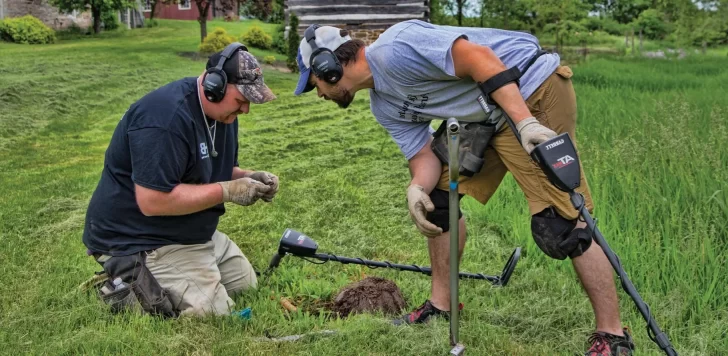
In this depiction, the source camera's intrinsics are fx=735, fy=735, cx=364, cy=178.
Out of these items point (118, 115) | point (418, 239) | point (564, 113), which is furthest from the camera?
point (118, 115)

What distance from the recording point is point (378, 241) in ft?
16.2

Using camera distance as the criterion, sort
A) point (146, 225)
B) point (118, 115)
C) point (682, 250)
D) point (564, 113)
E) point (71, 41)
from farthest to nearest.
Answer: point (71, 41)
point (118, 115)
point (682, 250)
point (146, 225)
point (564, 113)

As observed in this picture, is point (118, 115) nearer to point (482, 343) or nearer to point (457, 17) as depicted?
point (482, 343)

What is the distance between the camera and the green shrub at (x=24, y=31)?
701 inches

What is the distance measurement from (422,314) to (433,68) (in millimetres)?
1218

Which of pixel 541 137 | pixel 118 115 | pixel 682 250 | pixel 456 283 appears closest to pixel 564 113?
pixel 541 137

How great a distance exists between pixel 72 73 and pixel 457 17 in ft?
48.2

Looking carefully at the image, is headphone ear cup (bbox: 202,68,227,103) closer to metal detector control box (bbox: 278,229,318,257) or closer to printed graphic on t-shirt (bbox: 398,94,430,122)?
printed graphic on t-shirt (bbox: 398,94,430,122)

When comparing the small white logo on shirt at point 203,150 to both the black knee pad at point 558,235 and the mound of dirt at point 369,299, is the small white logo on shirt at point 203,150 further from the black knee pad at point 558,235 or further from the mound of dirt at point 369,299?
the black knee pad at point 558,235

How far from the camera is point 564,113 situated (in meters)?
3.13

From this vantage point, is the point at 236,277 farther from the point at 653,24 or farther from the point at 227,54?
the point at 653,24

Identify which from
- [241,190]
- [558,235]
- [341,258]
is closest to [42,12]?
[341,258]

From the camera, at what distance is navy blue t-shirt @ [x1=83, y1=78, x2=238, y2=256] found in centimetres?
330

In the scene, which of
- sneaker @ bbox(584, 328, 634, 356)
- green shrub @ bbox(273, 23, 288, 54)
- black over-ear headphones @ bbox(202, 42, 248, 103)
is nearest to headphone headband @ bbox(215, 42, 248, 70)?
black over-ear headphones @ bbox(202, 42, 248, 103)
